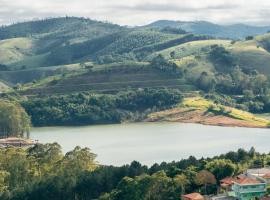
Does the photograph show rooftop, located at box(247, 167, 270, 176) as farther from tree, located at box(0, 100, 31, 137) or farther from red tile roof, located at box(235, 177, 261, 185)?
tree, located at box(0, 100, 31, 137)

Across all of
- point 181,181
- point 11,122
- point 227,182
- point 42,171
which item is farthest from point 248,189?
point 11,122

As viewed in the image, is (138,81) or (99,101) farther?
(138,81)

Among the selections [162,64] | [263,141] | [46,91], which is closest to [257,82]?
[162,64]

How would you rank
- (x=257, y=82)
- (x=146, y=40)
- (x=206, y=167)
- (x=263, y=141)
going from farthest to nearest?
(x=146, y=40)
(x=257, y=82)
(x=263, y=141)
(x=206, y=167)

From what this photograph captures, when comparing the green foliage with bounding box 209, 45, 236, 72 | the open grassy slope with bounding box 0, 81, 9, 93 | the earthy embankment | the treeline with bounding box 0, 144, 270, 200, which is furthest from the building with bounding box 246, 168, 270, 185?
the open grassy slope with bounding box 0, 81, 9, 93

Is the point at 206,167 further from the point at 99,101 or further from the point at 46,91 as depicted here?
the point at 46,91

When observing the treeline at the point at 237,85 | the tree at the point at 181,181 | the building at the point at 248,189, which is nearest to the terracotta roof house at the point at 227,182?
the building at the point at 248,189
